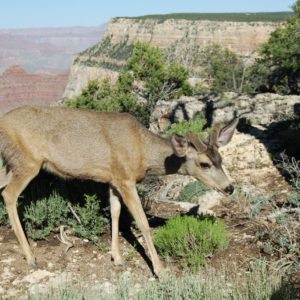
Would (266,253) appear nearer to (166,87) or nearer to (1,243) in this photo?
(1,243)

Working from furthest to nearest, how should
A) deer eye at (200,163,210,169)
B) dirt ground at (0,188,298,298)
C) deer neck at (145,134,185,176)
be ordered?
deer neck at (145,134,185,176)
deer eye at (200,163,210,169)
dirt ground at (0,188,298,298)

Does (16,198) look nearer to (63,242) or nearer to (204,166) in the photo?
(63,242)

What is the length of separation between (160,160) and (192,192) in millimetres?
3602

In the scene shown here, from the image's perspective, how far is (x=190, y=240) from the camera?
6129 mm

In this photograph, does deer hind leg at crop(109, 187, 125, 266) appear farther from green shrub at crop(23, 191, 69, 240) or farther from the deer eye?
the deer eye

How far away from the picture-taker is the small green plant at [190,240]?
19.4 feet

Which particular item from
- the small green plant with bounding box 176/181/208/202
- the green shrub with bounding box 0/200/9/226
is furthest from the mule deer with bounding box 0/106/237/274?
the small green plant with bounding box 176/181/208/202

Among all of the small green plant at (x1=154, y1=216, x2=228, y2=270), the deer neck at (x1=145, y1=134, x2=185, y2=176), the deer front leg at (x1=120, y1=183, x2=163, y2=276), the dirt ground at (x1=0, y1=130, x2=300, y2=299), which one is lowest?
the dirt ground at (x1=0, y1=130, x2=300, y2=299)

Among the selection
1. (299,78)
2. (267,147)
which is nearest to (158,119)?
(267,147)

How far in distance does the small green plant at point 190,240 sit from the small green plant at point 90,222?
1.06m

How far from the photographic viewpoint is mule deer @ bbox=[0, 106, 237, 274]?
19.0 ft

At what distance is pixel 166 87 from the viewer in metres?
34.9

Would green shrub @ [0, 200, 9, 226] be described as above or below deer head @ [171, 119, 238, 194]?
below

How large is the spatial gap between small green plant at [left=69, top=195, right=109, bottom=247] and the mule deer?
1.97 ft
